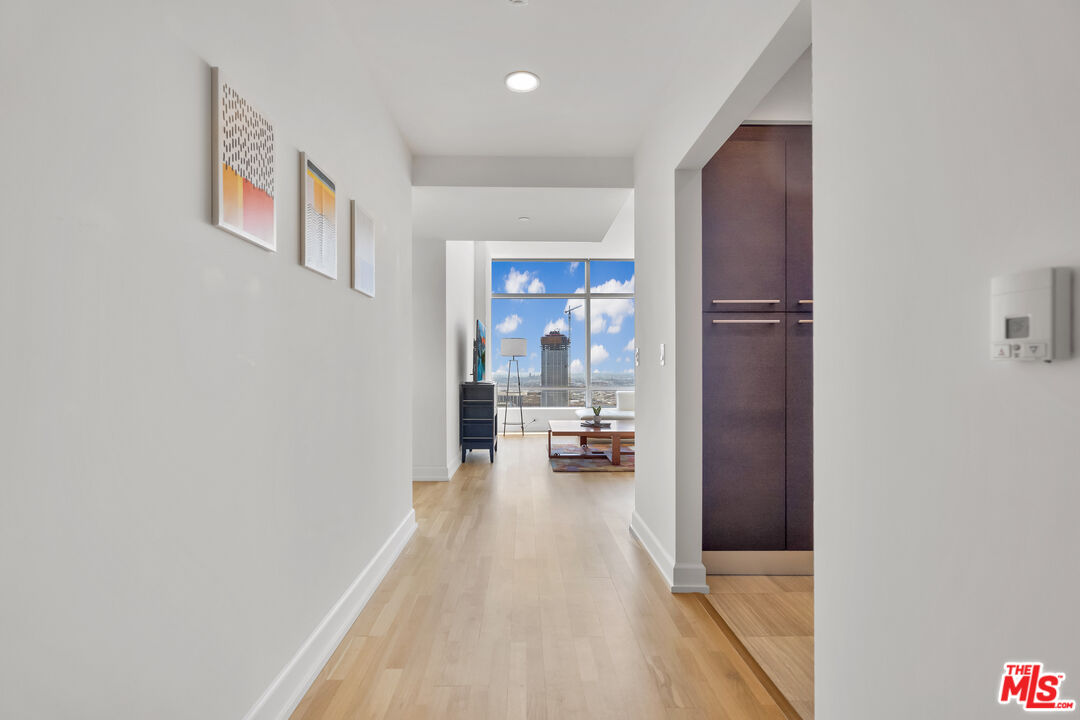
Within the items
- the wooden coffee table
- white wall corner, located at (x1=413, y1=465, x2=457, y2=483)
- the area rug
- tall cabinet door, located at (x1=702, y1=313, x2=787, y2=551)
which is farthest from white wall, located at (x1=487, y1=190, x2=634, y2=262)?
tall cabinet door, located at (x1=702, y1=313, x2=787, y2=551)

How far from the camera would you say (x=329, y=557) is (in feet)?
7.54

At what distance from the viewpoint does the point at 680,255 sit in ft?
9.92

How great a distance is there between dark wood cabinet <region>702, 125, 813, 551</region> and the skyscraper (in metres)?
7.11

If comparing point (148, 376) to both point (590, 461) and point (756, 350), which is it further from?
point (590, 461)

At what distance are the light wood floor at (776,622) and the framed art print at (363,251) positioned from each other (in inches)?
88.4

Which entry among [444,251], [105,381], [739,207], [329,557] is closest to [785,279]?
[739,207]

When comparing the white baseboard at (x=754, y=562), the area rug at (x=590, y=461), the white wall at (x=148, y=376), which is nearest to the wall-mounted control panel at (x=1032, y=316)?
the white wall at (x=148, y=376)

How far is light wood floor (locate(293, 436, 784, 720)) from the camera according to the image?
1940mm

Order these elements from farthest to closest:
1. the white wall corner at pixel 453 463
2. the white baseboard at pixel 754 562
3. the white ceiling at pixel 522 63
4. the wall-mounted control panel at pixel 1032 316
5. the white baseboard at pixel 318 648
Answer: the white wall corner at pixel 453 463 < the white baseboard at pixel 754 562 < the white ceiling at pixel 522 63 < the white baseboard at pixel 318 648 < the wall-mounted control panel at pixel 1032 316

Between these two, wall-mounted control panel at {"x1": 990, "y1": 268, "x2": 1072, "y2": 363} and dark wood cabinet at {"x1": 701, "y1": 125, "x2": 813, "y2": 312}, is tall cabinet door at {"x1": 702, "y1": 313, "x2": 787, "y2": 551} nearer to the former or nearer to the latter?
dark wood cabinet at {"x1": 701, "y1": 125, "x2": 813, "y2": 312}

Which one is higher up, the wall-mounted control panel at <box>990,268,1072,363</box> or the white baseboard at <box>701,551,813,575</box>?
the wall-mounted control panel at <box>990,268,1072,363</box>

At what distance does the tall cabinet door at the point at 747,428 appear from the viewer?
3.21 meters

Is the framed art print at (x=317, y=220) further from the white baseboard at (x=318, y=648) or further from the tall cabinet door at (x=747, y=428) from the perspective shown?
the tall cabinet door at (x=747, y=428)

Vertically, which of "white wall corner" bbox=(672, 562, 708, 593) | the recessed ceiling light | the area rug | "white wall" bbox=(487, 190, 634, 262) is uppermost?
"white wall" bbox=(487, 190, 634, 262)
